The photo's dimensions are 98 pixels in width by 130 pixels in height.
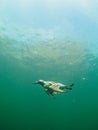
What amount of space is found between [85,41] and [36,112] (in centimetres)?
3875

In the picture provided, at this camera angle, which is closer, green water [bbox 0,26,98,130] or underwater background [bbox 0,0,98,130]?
underwater background [bbox 0,0,98,130]

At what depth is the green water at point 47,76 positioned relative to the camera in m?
23.6

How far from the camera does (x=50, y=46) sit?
23.6 meters

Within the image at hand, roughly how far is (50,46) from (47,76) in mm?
9704

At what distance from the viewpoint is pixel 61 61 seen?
87.8 ft

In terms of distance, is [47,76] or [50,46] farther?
[47,76]

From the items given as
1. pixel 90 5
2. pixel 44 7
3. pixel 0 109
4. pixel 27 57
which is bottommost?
pixel 90 5

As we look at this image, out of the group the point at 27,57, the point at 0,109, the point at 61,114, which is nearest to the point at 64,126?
the point at 61,114

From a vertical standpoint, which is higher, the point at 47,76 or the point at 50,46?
the point at 47,76

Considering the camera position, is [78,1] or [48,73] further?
[48,73]

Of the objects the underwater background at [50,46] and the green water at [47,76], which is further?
the green water at [47,76]

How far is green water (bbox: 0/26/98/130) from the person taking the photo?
23.6 meters

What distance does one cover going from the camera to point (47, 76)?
1291 inches

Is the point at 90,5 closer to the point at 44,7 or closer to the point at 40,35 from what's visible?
the point at 44,7
